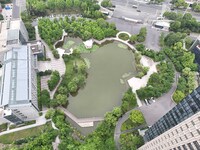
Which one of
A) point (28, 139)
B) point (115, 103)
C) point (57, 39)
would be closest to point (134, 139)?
point (115, 103)

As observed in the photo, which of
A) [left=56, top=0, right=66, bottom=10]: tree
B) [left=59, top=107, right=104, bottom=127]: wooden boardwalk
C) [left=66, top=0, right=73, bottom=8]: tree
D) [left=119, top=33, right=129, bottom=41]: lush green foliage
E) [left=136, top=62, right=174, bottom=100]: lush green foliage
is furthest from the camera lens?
[left=66, top=0, right=73, bottom=8]: tree

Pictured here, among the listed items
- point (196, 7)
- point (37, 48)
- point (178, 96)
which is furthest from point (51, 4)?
point (196, 7)

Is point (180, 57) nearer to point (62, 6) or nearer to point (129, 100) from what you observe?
point (129, 100)

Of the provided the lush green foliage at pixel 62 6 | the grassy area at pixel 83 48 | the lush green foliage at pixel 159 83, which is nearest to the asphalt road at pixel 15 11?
the lush green foliage at pixel 62 6

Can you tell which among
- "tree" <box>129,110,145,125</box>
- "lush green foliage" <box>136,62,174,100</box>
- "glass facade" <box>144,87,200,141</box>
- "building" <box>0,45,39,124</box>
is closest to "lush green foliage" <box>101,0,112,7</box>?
"lush green foliage" <box>136,62,174,100</box>

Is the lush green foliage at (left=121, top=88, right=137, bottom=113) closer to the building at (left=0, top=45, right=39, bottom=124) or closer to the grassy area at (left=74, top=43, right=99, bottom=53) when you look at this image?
the grassy area at (left=74, top=43, right=99, bottom=53)

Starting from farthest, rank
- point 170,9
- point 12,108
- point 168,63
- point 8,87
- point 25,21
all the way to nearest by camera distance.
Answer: point 170,9, point 25,21, point 168,63, point 8,87, point 12,108

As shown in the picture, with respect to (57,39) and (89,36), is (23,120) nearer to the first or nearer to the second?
(57,39)
